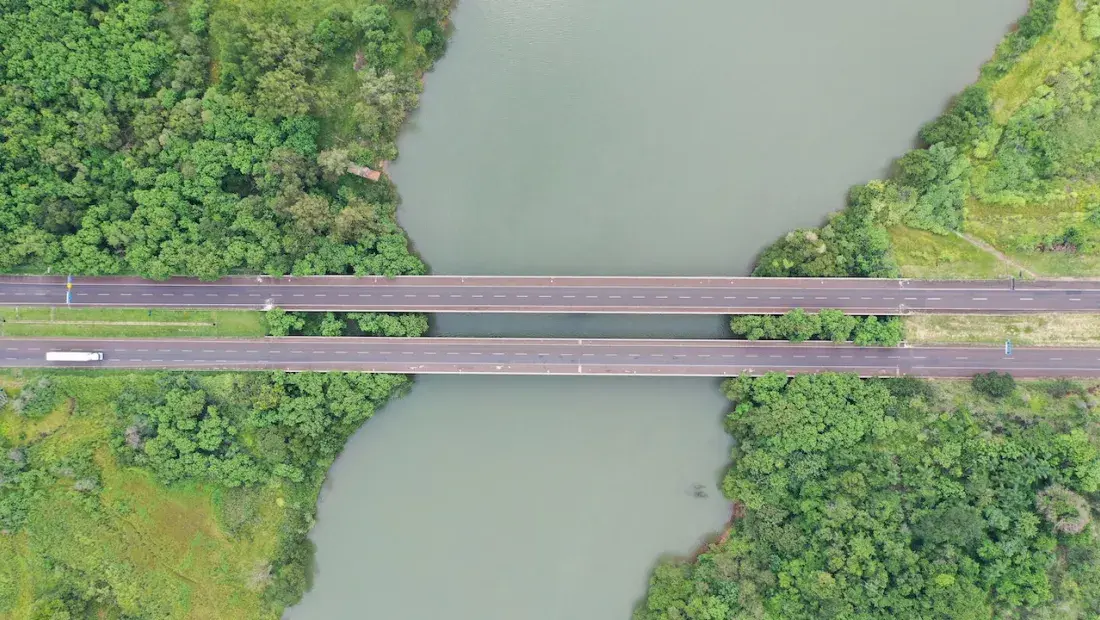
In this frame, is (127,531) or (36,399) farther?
(127,531)

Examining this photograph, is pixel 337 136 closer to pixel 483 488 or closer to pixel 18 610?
pixel 483 488

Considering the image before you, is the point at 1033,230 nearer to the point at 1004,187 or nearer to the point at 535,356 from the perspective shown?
the point at 1004,187

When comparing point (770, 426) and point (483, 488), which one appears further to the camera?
point (483, 488)

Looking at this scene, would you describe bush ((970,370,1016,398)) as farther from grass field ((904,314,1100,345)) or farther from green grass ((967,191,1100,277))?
green grass ((967,191,1100,277))

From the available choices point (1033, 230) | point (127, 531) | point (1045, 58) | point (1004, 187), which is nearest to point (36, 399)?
point (127, 531)

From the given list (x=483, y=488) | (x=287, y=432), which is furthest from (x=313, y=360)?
(x=483, y=488)

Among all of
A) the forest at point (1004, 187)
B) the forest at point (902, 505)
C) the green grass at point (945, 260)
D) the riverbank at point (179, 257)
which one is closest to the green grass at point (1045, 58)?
the forest at point (1004, 187)
